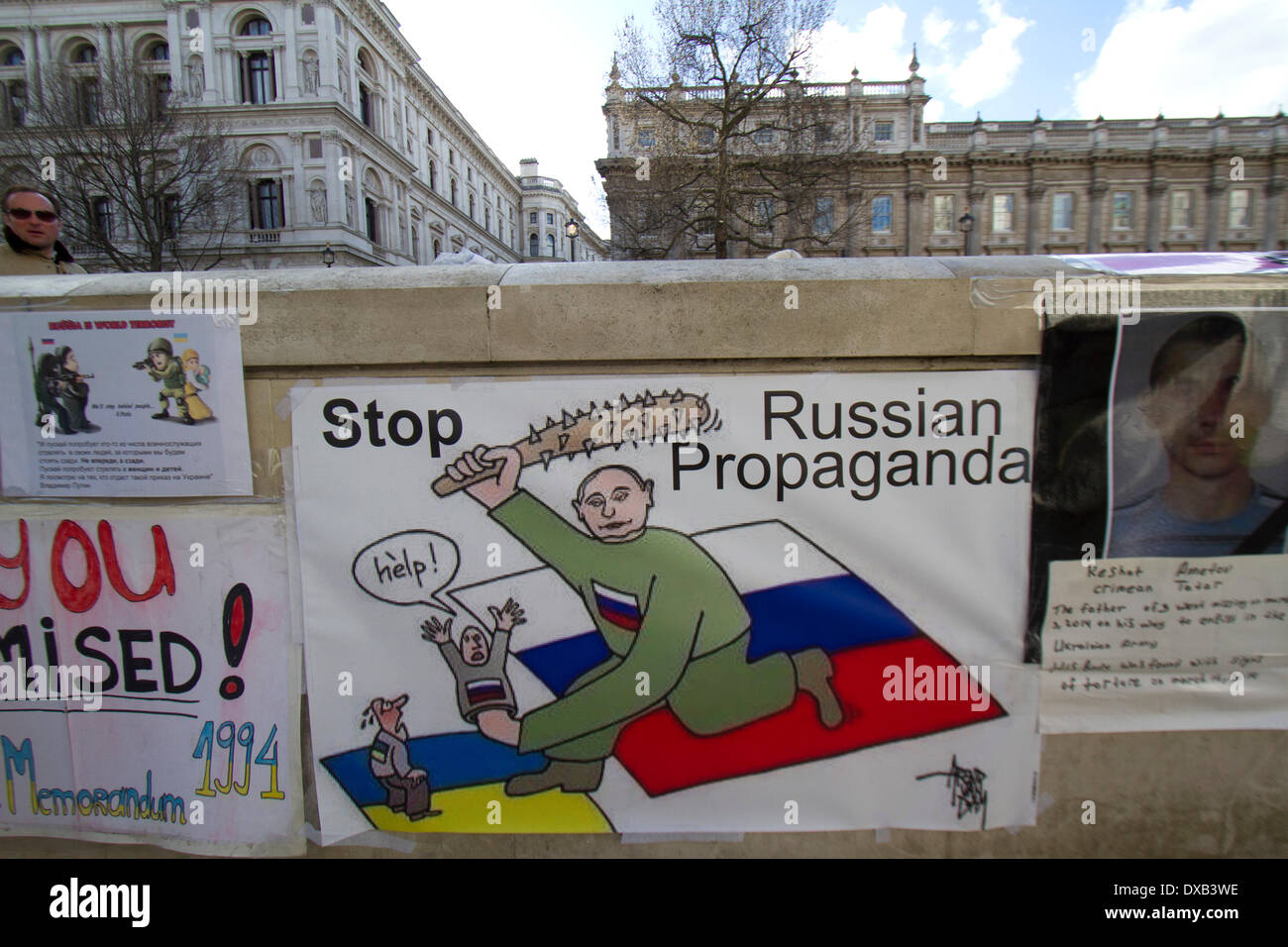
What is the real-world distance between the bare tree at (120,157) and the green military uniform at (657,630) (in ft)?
89.0

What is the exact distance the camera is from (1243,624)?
2162 millimetres

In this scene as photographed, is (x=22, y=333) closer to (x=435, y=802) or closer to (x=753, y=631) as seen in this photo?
(x=435, y=802)

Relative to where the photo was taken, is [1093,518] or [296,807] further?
[296,807]

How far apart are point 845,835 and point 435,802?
5.11 feet

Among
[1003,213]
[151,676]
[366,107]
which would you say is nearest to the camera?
[151,676]

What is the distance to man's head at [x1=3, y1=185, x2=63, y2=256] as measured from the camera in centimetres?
280

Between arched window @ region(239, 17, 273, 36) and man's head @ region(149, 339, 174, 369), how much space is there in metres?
53.6

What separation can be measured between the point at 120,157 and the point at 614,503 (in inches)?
1166

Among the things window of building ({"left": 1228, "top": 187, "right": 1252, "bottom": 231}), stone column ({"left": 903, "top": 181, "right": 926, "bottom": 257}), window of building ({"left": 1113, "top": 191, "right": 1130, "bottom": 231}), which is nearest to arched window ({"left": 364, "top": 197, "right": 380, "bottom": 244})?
stone column ({"left": 903, "top": 181, "right": 926, "bottom": 257})

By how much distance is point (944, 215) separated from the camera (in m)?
48.8

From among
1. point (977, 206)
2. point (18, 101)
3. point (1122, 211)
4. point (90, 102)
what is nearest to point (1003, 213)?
point (977, 206)

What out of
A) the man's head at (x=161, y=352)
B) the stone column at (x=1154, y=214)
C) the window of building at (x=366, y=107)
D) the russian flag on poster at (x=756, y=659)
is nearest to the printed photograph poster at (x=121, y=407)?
the man's head at (x=161, y=352)

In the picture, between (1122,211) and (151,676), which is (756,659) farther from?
(1122,211)

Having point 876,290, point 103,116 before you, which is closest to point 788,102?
point 103,116
